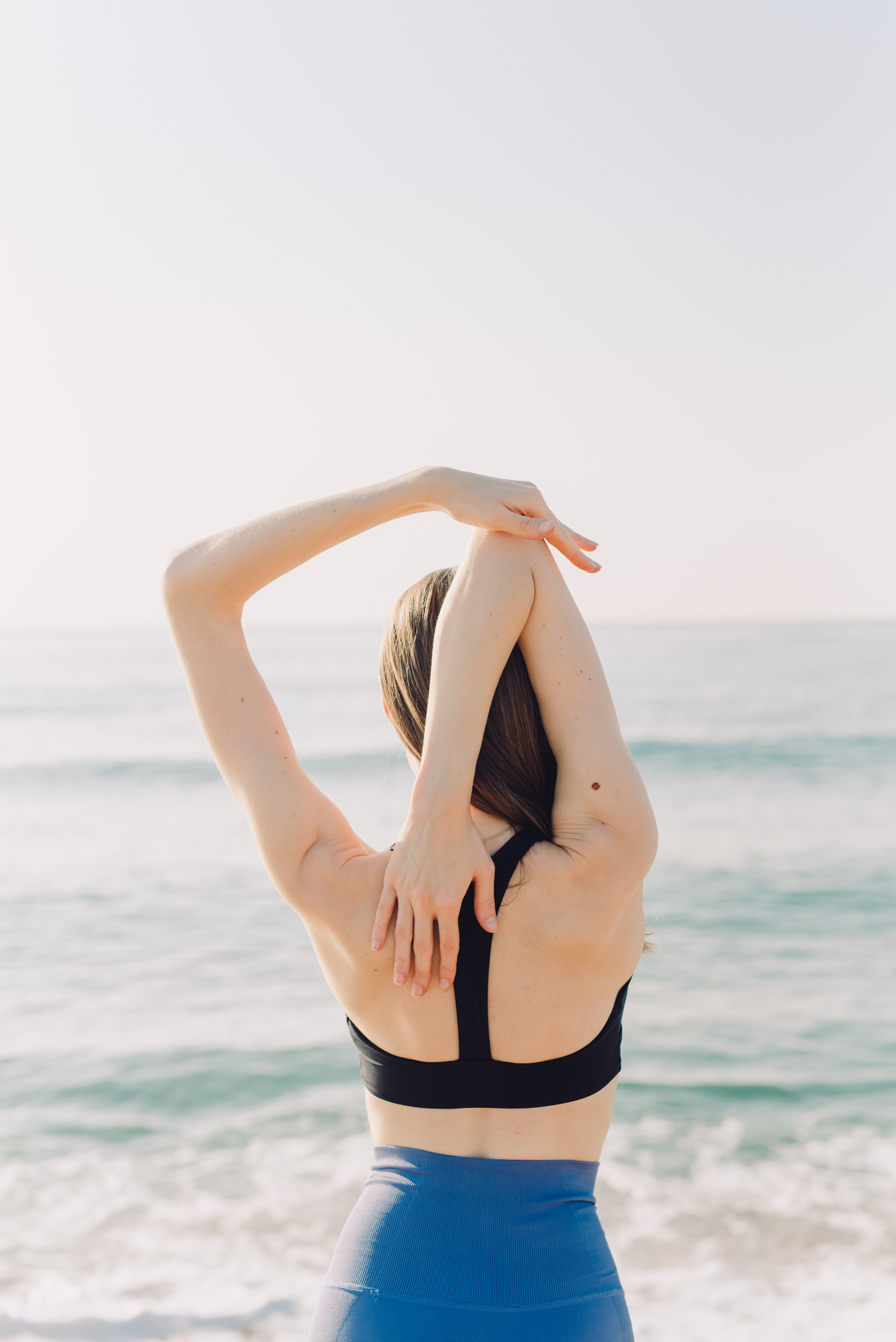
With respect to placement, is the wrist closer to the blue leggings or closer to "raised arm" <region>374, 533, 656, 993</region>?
"raised arm" <region>374, 533, 656, 993</region>

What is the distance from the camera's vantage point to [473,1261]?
139cm

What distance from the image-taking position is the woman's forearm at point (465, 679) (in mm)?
1400

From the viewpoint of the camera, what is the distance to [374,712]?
27062 millimetres

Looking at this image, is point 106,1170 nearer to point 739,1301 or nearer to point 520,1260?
point 739,1301

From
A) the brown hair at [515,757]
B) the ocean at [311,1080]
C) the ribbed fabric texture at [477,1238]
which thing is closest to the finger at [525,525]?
the brown hair at [515,757]

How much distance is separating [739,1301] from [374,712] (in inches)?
917

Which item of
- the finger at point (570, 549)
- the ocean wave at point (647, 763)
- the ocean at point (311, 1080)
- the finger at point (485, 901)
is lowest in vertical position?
the ocean wave at point (647, 763)

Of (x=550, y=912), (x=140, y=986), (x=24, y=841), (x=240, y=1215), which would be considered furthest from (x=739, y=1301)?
(x=24, y=841)

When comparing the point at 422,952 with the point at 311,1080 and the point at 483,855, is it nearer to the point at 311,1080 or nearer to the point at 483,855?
the point at 483,855

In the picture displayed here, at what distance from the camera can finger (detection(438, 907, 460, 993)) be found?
A: 1359mm

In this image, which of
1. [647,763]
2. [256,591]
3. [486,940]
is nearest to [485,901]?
[486,940]

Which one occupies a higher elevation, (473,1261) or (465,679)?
(465,679)

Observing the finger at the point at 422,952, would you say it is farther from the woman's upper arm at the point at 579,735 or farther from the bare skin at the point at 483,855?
the woman's upper arm at the point at 579,735

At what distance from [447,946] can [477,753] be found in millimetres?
271
